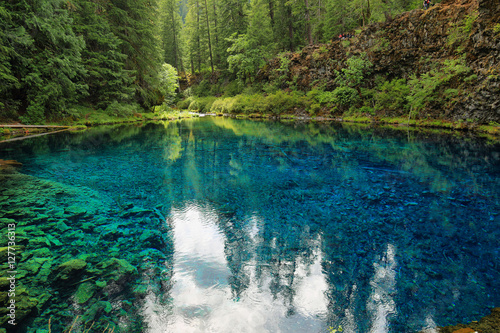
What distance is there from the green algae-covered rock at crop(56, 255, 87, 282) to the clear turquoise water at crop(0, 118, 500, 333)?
0.06 meters

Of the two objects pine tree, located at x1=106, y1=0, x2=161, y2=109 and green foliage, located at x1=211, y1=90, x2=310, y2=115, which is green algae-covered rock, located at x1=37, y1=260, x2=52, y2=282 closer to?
pine tree, located at x1=106, y1=0, x2=161, y2=109

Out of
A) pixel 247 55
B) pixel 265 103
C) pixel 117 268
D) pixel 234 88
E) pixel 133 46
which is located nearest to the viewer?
pixel 117 268

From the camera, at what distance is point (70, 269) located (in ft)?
11.5

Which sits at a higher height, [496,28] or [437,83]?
[496,28]

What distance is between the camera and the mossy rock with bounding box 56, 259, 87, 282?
335 centimetres

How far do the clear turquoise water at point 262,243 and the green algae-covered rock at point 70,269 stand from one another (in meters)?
0.06

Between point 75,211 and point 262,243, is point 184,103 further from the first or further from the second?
point 262,243

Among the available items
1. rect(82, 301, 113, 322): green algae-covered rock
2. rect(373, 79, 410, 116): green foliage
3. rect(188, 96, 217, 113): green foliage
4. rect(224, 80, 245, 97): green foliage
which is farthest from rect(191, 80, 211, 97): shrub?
rect(82, 301, 113, 322): green algae-covered rock

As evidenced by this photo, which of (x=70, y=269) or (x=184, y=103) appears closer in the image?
(x=70, y=269)

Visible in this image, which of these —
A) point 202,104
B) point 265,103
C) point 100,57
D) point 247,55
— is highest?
point 247,55

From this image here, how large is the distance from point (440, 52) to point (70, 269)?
22.8 meters

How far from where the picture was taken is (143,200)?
6.13 m

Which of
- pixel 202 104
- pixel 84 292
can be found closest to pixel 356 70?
pixel 84 292

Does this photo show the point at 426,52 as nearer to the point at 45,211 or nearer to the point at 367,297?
the point at 367,297
